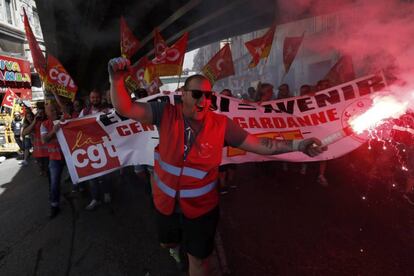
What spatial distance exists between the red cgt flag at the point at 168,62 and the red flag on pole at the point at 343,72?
325 centimetres

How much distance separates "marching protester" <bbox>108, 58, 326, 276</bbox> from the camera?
2465 millimetres

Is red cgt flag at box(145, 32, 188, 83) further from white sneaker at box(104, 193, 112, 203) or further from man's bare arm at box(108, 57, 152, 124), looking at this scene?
man's bare arm at box(108, 57, 152, 124)

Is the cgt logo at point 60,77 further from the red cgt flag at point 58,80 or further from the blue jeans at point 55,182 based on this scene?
the blue jeans at point 55,182

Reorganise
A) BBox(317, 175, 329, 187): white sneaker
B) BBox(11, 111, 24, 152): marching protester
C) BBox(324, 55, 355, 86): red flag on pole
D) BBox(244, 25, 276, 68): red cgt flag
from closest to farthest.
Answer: BBox(317, 175, 329, 187): white sneaker < BBox(324, 55, 355, 86): red flag on pole < BBox(244, 25, 276, 68): red cgt flag < BBox(11, 111, 24, 152): marching protester

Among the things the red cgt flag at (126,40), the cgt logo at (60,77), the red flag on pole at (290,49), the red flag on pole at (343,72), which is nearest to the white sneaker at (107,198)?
the cgt logo at (60,77)

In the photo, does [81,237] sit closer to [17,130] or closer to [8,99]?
[17,130]

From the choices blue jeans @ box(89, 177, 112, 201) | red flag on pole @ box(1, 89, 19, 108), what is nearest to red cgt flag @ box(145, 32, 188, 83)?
blue jeans @ box(89, 177, 112, 201)

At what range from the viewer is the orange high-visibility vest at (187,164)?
2.46 m

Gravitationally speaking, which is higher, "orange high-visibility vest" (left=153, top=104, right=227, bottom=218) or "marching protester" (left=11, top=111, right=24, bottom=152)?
"orange high-visibility vest" (left=153, top=104, right=227, bottom=218)

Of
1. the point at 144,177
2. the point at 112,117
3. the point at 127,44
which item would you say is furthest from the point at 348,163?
the point at 127,44

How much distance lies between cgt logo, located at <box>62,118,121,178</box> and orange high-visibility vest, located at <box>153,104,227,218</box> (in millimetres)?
2428

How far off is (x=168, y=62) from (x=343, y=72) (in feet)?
12.3

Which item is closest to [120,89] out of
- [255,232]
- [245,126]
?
[255,232]

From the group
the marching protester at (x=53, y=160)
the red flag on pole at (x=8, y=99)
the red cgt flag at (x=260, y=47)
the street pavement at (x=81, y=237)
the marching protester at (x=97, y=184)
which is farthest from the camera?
the red flag on pole at (x=8, y=99)
